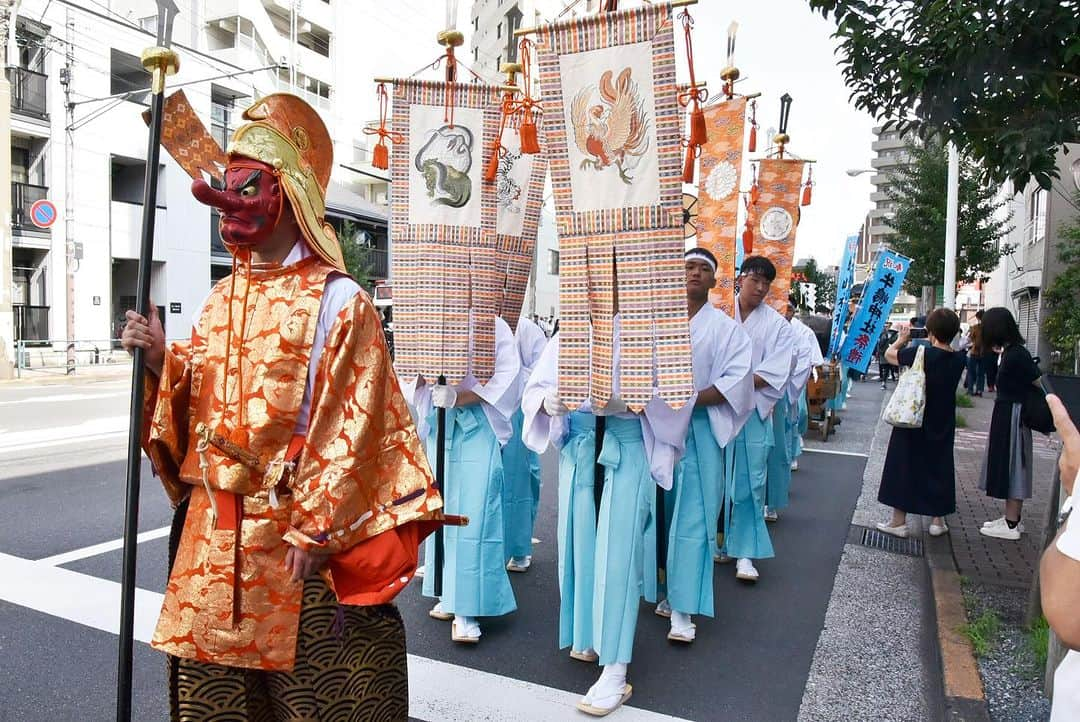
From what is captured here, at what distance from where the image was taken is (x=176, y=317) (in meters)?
21.8

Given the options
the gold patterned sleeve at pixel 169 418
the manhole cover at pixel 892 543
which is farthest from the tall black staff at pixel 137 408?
the manhole cover at pixel 892 543

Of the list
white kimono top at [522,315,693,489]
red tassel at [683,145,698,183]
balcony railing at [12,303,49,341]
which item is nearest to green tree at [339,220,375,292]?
balcony railing at [12,303,49,341]

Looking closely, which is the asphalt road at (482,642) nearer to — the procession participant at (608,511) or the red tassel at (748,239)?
the procession participant at (608,511)

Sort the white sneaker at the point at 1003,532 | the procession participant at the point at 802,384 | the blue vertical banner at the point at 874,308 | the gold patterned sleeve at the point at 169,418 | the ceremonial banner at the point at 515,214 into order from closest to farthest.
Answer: the gold patterned sleeve at the point at 169,418
the ceremonial banner at the point at 515,214
the white sneaker at the point at 1003,532
the procession participant at the point at 802,384
the blue vertical banner at the point at 874,308

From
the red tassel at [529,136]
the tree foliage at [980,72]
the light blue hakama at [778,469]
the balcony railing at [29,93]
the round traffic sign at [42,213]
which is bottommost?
the light blue hakama at [778,469]

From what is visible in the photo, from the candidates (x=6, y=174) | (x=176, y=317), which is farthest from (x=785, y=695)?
(x=176, y=317)

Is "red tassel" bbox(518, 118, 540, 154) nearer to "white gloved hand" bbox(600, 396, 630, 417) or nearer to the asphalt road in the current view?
"white gloved hand" bbox(600, 396, 630, 417)

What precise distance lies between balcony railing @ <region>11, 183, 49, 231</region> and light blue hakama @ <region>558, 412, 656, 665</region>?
64.7 feet

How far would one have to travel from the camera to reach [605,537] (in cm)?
332

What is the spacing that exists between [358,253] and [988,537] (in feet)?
80.8

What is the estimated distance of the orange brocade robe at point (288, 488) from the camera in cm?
200

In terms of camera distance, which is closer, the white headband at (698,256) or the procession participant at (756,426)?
the white headband at (698,256)

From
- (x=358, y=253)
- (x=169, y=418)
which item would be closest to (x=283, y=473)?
(x=169, y=418)

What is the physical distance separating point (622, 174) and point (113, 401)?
11.7m
